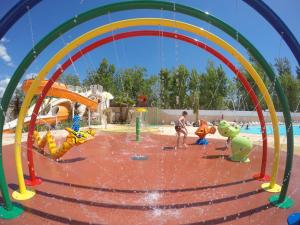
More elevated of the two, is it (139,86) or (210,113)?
(139,86)

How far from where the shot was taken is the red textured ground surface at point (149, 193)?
4605mm

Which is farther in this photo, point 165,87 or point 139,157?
point 165,87

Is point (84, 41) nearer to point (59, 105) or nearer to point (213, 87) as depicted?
point (59, 105)

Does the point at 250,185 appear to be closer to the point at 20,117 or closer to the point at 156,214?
the point at 156,214

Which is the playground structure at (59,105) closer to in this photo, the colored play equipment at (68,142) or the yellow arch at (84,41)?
the colored play equipment at (68,142)

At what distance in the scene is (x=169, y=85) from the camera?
1660 inches

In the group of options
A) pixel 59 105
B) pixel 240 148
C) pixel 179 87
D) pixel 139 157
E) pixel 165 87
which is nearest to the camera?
pixel 240 148

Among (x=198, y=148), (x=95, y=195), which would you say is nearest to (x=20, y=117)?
(x=95, y=195)

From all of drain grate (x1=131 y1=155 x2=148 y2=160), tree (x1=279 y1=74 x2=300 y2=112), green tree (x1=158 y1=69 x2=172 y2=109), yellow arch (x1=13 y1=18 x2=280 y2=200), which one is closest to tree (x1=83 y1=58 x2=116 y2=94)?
green tree (x1=158 y1=69 x2=172 y2=109)

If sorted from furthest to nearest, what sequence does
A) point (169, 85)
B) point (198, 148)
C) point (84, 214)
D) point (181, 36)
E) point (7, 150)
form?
point (169, 85) < point (198, 148) < point (7, 150) < point (181, 36) < point (84, 214)

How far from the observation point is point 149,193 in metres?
5.87

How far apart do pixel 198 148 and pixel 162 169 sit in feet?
15.1

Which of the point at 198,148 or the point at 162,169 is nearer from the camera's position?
the point at 162,169

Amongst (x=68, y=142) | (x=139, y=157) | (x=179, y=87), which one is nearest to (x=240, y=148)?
(x=139, y=157)
